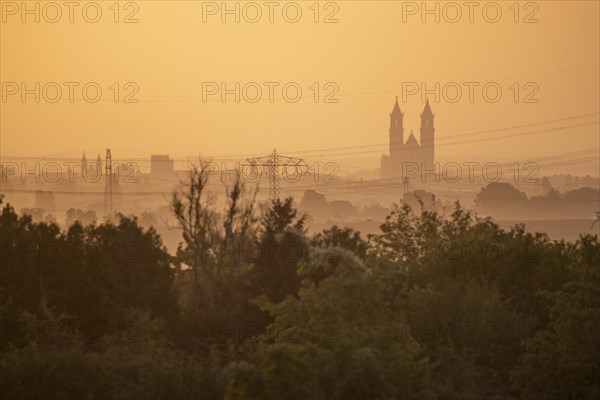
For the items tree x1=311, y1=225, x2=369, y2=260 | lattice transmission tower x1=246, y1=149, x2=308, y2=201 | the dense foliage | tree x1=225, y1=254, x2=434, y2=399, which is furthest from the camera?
lattice transmission tower x1=246, y1=149, x2=308, y2=201

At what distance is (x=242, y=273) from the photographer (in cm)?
3847

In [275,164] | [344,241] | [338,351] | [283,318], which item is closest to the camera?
[338,351]

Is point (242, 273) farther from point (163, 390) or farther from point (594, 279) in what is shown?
point (594, 279)

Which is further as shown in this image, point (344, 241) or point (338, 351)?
point (344, 241)

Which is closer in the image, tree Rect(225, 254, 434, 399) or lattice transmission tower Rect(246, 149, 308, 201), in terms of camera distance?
tree Rect(225, 254, 434, 399)

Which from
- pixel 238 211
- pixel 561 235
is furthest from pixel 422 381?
pixel 561 235

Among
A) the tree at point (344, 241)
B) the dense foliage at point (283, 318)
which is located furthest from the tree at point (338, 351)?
the tree at point (344, 241)

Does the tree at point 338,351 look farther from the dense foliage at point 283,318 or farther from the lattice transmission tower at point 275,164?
the lattice transmission tower at point 275,164

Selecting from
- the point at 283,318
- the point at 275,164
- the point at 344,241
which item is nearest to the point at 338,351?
the point at 283,318

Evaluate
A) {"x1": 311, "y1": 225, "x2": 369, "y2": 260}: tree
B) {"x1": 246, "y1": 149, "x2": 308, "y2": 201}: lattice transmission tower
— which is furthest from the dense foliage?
{"x1": 246, "y1": 149, "x2": 308, "y2": 201}: lattice transmission tower

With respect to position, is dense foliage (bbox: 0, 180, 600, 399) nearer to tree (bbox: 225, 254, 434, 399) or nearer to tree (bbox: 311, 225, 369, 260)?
tree (bbox: 225, 254, 434, 399)

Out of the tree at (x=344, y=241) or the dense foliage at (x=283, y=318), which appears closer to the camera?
the dense foliage at (x=283, y=318)

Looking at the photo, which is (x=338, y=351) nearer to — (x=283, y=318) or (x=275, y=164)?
(x=283, y=318)

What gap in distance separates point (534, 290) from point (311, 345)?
537 inches
